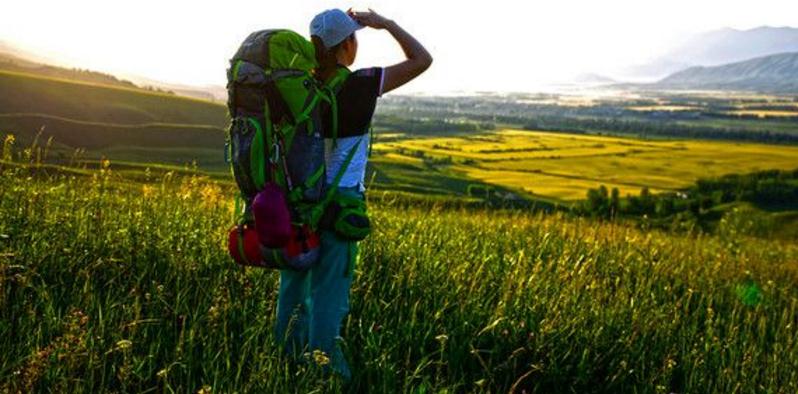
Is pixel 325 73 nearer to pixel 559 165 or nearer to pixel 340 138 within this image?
pixel 340 138

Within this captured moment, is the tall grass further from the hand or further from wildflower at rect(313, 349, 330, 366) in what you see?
the hand

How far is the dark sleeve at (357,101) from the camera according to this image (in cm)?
379

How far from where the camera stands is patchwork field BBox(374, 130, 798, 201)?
13575 cm

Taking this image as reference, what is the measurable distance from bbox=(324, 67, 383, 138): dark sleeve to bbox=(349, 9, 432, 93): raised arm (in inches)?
6.4

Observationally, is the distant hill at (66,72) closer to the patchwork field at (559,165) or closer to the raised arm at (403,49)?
the patchwork field at (559,165)

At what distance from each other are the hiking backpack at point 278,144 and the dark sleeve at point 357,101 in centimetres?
11

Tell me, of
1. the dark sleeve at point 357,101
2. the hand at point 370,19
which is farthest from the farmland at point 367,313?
the hand at point 370,19

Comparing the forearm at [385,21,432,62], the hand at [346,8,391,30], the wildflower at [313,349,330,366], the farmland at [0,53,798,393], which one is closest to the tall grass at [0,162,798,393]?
the farmland at [0,53,798,393]

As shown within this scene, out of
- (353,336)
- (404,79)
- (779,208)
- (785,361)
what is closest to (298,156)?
(404,79)

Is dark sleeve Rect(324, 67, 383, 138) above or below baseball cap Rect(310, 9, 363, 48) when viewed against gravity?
below

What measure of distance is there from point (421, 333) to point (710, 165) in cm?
18933

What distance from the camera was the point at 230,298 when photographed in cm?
488

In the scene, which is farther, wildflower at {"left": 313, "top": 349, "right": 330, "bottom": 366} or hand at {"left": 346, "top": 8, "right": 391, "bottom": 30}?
hand at {"left": 346, "top": 8, "right": 391, "bottom": 30}

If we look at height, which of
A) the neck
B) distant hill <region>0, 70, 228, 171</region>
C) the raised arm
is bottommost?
distant hill <region>0, 70, 228, 171</region>
